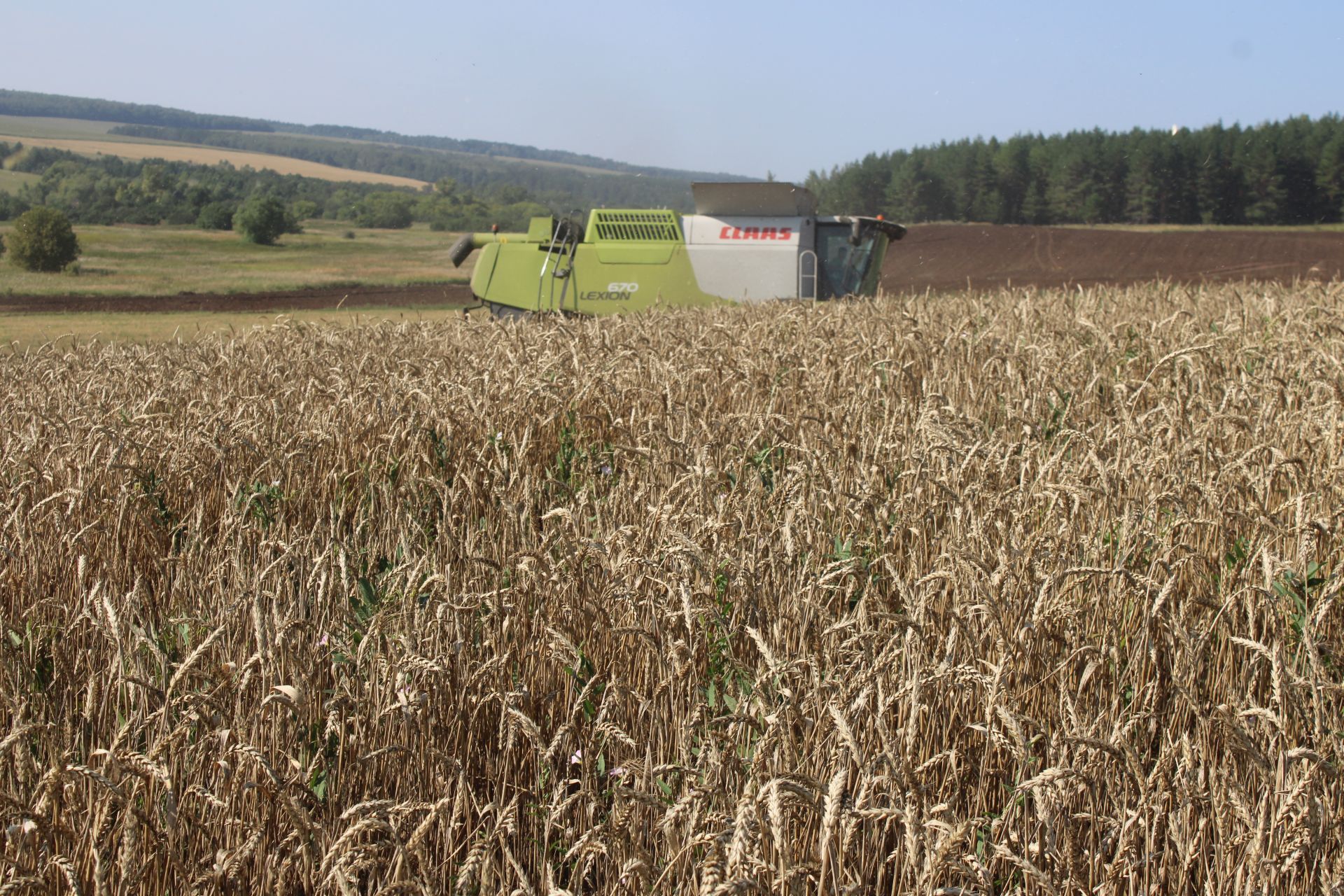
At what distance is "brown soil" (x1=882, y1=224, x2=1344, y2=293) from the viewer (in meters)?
27.0

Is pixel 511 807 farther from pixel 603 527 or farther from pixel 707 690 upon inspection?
pixel 603 527

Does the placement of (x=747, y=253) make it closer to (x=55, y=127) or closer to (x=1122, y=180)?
(x=1122, y=180)

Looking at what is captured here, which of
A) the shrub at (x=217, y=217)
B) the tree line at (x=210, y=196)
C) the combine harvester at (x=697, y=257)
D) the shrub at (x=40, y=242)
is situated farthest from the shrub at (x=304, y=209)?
the combine harvester at (x=697, y=257)

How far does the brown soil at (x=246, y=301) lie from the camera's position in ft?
73.4

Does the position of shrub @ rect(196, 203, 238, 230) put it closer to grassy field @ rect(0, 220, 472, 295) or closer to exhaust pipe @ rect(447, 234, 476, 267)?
grassy field @ rect(0, 220, 472, 295)

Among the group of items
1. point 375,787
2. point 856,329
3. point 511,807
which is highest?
point 856,329

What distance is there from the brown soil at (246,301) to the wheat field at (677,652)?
19.0 metres

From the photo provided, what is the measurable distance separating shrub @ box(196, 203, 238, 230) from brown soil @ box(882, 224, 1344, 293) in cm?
3306

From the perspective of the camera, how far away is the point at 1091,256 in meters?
32.9

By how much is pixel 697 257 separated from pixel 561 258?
4.90ft

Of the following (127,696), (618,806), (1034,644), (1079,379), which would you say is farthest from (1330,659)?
(1079,379)

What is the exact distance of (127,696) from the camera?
231 centimetres

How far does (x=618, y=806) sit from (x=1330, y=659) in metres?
1.81

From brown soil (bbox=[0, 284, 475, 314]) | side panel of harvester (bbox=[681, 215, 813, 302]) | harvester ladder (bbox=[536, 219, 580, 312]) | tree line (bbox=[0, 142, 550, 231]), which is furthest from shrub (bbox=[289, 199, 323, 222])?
side panel of harvester (bbox=[681, 215, 813, 302])
